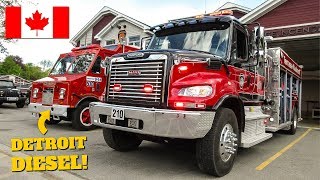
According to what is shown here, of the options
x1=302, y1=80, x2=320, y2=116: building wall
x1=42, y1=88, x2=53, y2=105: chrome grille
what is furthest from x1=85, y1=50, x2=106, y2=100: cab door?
x1=302, y1=80, x2=320, y2=116: building wall

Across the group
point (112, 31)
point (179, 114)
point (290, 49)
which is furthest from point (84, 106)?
point (112, 31)

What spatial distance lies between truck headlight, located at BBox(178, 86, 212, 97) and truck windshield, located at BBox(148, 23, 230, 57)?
116 cm

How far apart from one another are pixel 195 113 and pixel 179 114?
0.22 m

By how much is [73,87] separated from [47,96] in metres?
0.97

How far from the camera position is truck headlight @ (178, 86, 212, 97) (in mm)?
4676

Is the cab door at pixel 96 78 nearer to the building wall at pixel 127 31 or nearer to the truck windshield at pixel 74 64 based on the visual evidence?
the truck windshield at pixel 74 64

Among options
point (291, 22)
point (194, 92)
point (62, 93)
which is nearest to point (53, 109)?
point (62, 93)

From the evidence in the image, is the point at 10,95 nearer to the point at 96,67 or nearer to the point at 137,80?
the point at 96,67

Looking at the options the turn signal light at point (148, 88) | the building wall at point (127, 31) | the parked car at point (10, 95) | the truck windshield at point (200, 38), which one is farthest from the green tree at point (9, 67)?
the turn signal light at point (148, 88)

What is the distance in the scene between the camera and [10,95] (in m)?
17.5

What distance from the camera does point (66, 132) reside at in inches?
354

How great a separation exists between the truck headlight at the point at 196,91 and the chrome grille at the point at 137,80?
328 millimetres

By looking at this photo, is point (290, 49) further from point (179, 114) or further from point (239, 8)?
point (179, 114)
